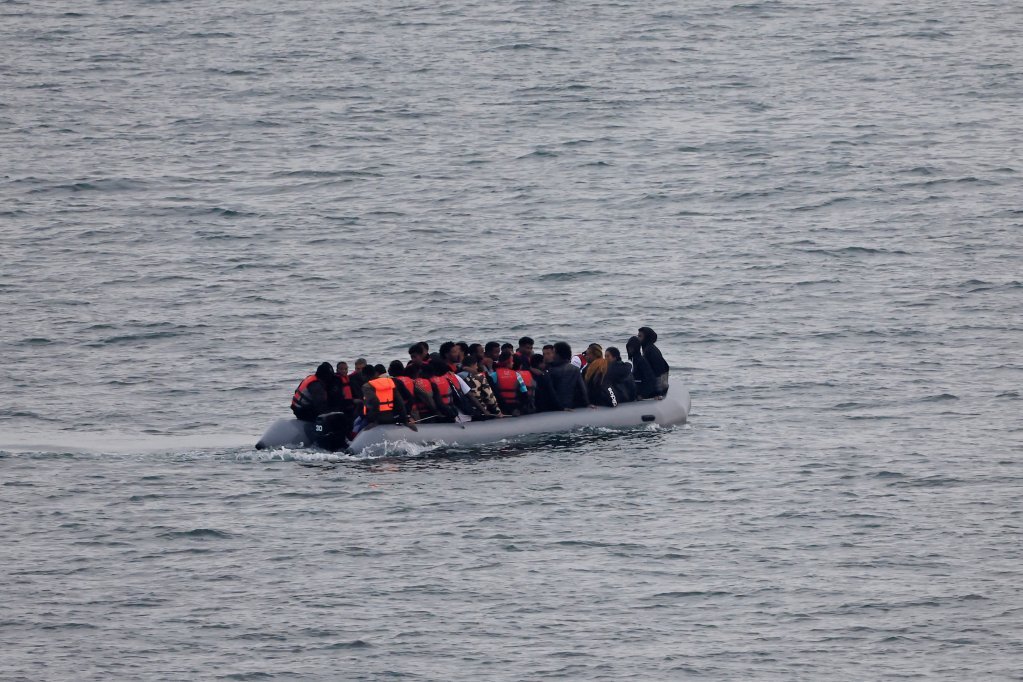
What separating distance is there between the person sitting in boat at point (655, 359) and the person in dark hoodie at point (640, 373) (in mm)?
51

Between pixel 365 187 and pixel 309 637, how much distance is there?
34.1m

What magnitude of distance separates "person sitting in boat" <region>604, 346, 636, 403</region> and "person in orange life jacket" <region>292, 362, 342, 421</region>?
4.48 meters

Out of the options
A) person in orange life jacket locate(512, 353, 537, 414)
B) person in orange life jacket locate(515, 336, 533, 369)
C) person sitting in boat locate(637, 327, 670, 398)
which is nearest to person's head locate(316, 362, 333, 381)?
person in orange life jacket locate(512, 353, 537, 414)

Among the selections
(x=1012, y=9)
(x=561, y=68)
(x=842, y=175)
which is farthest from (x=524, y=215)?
(x=1012, y=9)

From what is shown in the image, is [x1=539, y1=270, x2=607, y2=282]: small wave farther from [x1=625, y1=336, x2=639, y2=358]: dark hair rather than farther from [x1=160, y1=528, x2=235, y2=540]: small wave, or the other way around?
[x1=160, y1=528, x2=235, y2=540]: small wave

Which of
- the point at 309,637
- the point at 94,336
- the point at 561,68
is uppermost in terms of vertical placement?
the point at 561,68

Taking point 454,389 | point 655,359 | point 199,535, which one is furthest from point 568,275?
point 199,535

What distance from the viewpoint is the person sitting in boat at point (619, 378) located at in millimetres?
29047

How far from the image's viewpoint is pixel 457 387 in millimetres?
27797

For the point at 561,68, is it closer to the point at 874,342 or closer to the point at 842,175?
the point at 842,175

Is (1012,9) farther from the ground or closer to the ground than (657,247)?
farther from the ground

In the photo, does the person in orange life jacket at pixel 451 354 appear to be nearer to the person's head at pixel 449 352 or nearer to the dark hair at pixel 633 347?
the person's head at pixel 449 352

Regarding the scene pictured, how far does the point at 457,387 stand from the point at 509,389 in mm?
903

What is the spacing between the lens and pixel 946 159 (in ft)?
186
